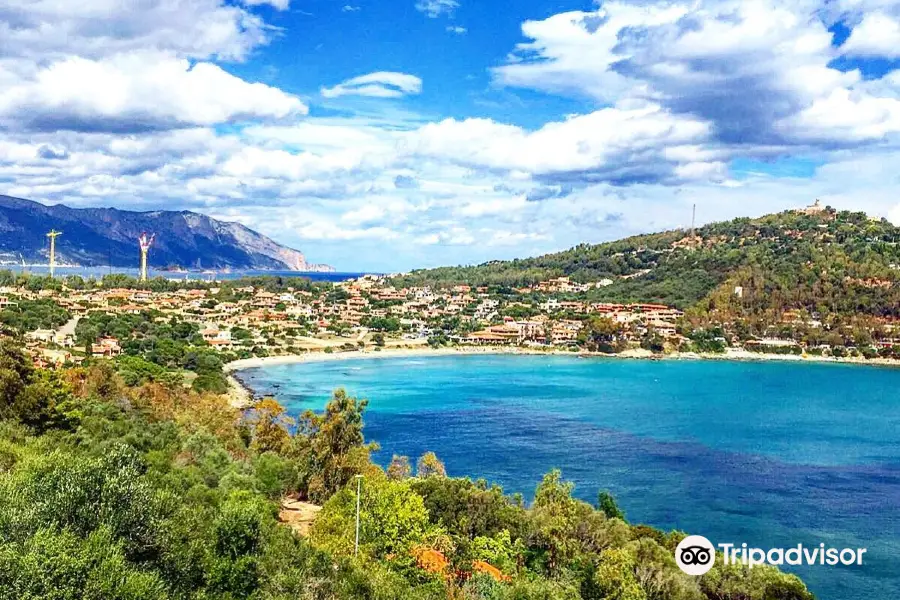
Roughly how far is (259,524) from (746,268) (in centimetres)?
8445

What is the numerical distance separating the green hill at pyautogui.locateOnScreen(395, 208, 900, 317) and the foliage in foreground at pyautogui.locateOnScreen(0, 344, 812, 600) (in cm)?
6717

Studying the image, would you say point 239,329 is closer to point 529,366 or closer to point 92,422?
point 529,366

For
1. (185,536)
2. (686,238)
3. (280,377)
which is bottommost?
(280,377)

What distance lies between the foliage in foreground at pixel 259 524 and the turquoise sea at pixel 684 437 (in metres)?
5.53

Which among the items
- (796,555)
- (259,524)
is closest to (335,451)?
(259,524)

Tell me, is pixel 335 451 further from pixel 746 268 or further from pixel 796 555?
pixel 746 268

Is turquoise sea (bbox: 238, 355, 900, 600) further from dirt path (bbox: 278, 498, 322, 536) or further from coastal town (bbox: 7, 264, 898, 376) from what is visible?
coastal town (bbox: 7, 264, 898, 376)

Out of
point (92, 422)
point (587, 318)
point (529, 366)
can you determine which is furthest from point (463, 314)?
point (92, 422)

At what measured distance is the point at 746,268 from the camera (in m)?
86.4

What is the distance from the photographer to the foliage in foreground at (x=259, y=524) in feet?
27.4

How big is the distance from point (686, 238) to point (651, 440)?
273 feet

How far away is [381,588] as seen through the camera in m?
10.1

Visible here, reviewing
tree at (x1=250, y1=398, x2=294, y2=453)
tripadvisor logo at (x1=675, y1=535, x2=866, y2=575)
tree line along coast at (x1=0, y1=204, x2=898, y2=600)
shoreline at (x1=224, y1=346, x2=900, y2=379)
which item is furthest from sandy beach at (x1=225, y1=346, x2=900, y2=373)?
tripadvisor logo at (x1=675, y1=535, x2=866, y2=575)

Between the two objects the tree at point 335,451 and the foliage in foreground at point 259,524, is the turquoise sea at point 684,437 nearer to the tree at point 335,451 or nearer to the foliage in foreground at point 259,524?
the foliage in foreground at point 259,524
